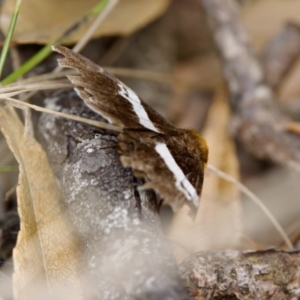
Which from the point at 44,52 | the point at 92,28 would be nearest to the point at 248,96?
the point at 92,28

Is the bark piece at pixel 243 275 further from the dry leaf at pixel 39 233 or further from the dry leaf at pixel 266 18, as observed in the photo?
the dry leaf at pixel 266 18

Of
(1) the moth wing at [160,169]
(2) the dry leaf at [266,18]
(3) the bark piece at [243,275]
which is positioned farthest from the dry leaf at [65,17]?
(3) the bark piece at [243,275]

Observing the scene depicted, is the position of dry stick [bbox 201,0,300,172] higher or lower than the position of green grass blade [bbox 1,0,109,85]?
lower

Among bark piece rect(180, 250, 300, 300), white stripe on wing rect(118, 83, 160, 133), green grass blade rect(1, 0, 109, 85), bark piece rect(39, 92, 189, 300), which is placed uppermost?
green grass blade rect(1, 0, 109, 85)

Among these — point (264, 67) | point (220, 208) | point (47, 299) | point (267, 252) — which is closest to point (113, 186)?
→ point (47, 299)

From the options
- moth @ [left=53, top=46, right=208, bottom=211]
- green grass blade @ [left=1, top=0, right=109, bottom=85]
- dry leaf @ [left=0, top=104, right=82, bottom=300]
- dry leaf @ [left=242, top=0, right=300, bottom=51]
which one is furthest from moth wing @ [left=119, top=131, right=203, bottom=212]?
dry leaf @ [left=242, top=0, right=300, bottom=51]

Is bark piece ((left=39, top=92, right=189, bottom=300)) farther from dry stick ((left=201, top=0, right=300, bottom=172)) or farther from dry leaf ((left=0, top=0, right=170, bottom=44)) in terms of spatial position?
dry stick ((left=201, top=0, right=300, bottom=172))

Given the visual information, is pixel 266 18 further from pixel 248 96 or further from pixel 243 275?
pixel 243 275
